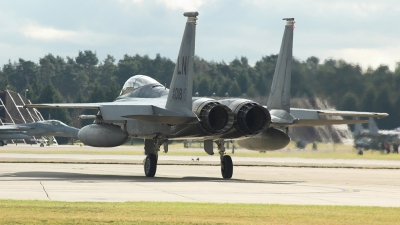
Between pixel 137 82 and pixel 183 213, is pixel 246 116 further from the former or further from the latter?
pixel 183 213

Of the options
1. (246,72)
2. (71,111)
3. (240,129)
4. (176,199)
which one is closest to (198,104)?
(240,129)

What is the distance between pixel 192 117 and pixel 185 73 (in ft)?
4.47

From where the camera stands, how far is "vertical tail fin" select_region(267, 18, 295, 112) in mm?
24359

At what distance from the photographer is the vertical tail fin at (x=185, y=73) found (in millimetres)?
22656

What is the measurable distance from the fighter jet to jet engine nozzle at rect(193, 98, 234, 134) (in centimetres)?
4852

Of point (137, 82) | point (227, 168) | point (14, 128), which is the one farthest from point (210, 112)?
point (14, 128)

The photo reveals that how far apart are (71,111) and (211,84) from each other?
33.5m

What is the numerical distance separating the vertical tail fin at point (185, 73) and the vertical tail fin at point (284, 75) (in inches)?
124

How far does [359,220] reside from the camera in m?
12.6

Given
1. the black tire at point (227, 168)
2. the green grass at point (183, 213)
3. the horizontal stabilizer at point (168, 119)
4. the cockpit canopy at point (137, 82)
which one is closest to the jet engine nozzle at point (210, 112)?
the horizontal stabilizer at point (168, 119)

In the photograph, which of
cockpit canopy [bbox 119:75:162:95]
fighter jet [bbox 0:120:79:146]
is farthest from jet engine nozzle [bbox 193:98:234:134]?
fighter jet [bbox 0:120:79:146]

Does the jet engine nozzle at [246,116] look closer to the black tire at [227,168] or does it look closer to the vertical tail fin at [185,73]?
the vertical tail fin at [185,73]

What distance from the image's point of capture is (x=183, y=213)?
43.7ft

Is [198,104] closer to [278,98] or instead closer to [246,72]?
[278,98]
